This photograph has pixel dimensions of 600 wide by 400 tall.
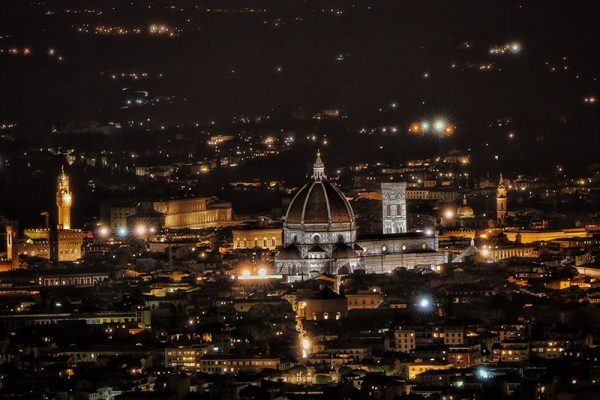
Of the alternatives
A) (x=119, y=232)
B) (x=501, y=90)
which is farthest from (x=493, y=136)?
(x=119, y=232)

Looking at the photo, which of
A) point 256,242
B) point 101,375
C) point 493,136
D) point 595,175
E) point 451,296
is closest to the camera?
point 101,375

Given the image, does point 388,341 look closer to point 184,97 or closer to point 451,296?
point 451,296

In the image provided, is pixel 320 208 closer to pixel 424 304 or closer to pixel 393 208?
pixel 393 208

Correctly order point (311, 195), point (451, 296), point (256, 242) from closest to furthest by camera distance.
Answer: point (451, 296)
point (311, 195)
point (256, 242)

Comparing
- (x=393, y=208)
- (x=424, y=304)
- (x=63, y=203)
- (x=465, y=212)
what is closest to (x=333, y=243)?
(x=393, y=208)

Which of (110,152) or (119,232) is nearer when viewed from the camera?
(119,232)

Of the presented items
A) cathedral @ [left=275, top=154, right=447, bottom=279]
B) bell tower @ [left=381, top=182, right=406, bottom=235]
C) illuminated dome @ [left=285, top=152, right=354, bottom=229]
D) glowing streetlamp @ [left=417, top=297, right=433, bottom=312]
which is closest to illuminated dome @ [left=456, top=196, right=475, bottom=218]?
bell tower @ [left=381, top=182, right=406, bottom=235]

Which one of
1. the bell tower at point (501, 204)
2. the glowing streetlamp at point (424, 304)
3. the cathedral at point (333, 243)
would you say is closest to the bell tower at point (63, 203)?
the cathedral at point (333, 243)
